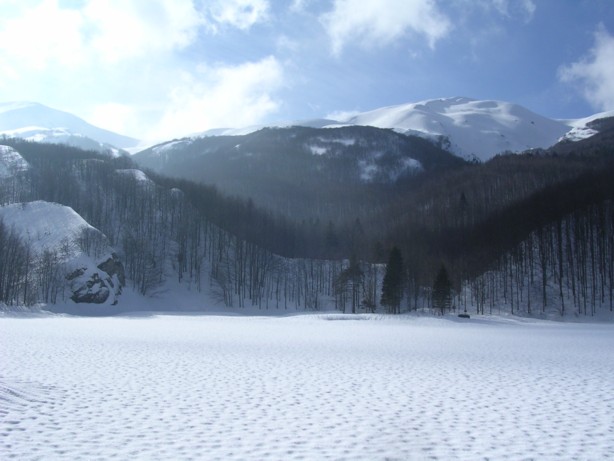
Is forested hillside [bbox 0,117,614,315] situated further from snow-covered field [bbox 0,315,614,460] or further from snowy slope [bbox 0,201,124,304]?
snow-covered field [bbox 0,315,614,460]

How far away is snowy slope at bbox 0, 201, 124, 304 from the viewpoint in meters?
75.8

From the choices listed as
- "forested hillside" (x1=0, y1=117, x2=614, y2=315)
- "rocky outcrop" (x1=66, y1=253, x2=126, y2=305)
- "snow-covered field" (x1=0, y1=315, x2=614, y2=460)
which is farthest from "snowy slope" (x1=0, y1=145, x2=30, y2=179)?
"snow-covered field" (x1=0, y1=315, x2=614, y2=460)

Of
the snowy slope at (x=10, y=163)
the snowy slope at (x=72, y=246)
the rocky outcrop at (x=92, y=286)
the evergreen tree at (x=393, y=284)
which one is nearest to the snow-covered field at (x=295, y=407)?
the evergreen tree at (x=393, y=284)

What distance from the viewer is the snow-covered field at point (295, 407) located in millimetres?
8672

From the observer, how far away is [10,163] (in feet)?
459

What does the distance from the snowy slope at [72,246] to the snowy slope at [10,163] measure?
157ft

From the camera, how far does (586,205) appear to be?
A: 103 meters

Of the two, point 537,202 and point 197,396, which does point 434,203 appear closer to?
point 537,202

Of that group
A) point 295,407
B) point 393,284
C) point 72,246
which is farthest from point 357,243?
point 295,407

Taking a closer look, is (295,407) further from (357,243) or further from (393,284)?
(357,243)

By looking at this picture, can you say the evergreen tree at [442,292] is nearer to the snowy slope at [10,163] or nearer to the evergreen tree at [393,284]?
the evergreen tree at [393,284]

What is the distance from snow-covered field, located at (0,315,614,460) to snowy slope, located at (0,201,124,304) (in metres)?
58.4

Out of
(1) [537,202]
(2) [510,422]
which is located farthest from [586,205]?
(2) [510,422]

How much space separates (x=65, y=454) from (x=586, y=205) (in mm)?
122780
